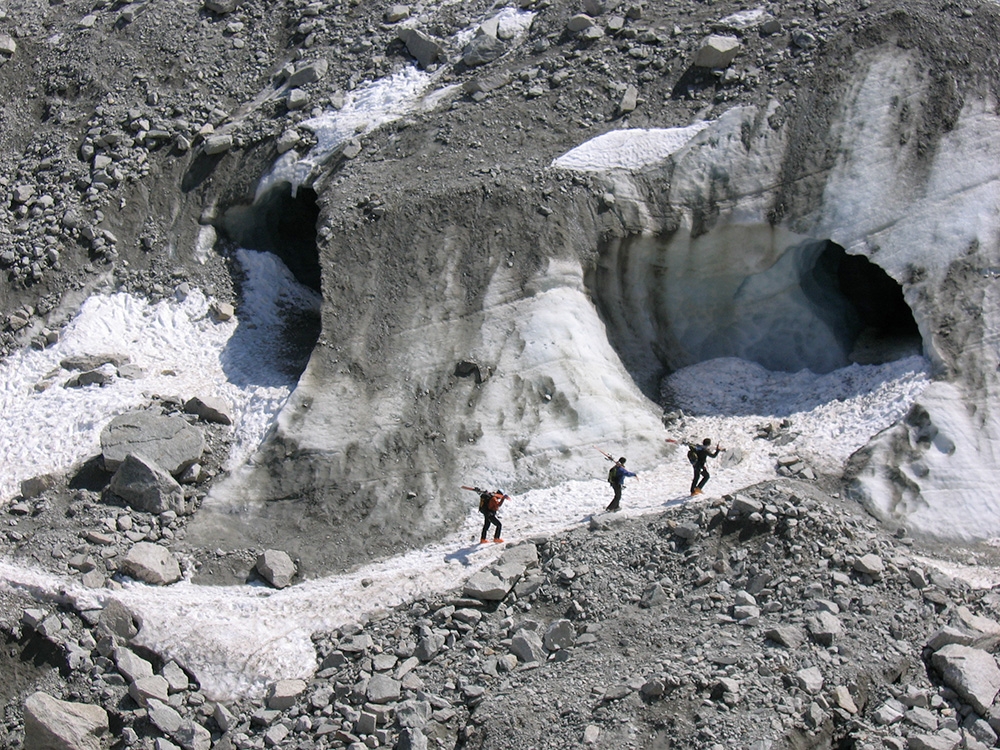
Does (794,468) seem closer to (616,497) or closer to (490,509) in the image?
(616,497)

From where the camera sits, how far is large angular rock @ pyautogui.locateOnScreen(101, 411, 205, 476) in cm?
1842

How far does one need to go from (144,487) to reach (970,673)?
489 inches

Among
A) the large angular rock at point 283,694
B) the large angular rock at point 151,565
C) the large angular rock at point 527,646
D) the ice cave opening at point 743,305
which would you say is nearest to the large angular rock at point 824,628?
the large angular rock at point 527,646

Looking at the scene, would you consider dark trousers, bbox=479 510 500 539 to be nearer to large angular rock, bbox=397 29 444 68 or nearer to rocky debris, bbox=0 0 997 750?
rocky debris, bbox=0 0 997 750

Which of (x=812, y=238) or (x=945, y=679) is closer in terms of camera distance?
(x=945, y=679)

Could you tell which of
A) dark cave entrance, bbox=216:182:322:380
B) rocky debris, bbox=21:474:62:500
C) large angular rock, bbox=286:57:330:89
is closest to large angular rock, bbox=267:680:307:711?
rocky debris, bbox=21:474:62:500

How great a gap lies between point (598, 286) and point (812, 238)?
3950 millimetres

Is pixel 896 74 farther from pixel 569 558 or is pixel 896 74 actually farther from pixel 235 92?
pixel 235 92

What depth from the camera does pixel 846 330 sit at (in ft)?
68.3

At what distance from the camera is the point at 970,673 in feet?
42.4

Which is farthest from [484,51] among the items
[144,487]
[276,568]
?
[276,568]

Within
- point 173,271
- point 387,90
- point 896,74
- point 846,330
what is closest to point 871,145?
point 896,74

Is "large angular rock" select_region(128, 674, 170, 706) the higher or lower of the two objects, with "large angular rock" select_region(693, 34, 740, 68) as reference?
lower

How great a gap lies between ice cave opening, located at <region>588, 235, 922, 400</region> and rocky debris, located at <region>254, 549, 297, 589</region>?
7261 mm
